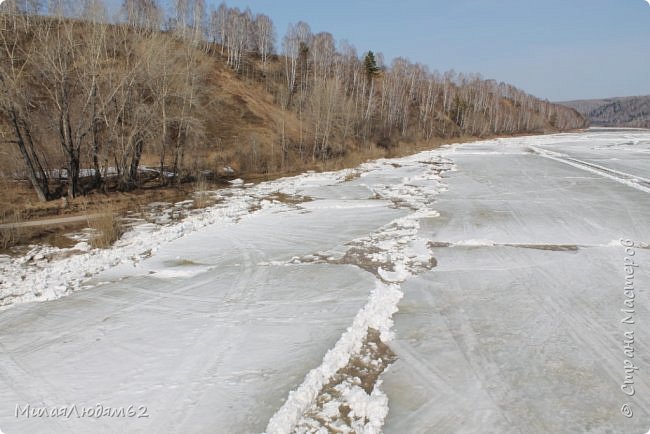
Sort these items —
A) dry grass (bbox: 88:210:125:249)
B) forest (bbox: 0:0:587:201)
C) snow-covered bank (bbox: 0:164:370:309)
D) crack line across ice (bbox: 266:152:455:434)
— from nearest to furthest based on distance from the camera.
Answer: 1. crack line across ice (bbox: 266:152:455:434)
2. snow-covered bank (bbox: 0:164:370:309)
3. dry grass (bbox: 88:210:125:249)
4. forest (bbox: 0:0:587:201)

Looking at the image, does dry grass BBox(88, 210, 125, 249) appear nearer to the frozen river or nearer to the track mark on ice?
the frozen river

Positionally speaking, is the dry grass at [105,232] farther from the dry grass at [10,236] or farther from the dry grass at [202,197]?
the dry grass at [202,197]

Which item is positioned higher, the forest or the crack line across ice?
the forest

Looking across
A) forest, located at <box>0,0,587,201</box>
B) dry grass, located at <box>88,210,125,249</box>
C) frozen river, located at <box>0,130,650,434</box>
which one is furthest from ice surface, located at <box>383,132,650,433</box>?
forest, located at <box>0,0,587,201</box>

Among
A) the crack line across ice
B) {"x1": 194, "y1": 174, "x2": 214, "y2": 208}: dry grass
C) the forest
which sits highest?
the forest

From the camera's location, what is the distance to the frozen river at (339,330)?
3.70m

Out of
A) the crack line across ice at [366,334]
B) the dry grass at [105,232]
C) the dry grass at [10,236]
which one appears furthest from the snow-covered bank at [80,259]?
the crack line across ice at [366,334]

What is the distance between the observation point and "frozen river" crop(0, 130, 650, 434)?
12.1 ft

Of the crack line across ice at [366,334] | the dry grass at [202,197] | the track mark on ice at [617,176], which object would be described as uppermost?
the track mark on ice at [617,176]

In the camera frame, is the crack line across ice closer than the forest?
Yes

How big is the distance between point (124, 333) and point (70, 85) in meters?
13.9

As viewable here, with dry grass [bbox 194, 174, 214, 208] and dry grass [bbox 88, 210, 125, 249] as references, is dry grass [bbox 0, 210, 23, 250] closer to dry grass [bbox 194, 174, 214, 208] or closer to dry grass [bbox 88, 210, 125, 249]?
dry grass [bbox 88, 210, 125, 249]

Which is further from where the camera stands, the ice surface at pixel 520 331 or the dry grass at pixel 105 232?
the dry grass at pixel 105 232

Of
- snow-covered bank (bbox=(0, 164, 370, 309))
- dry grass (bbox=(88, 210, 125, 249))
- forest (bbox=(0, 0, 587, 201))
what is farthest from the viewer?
forest (bbox=(0, 0, 587, 201))
